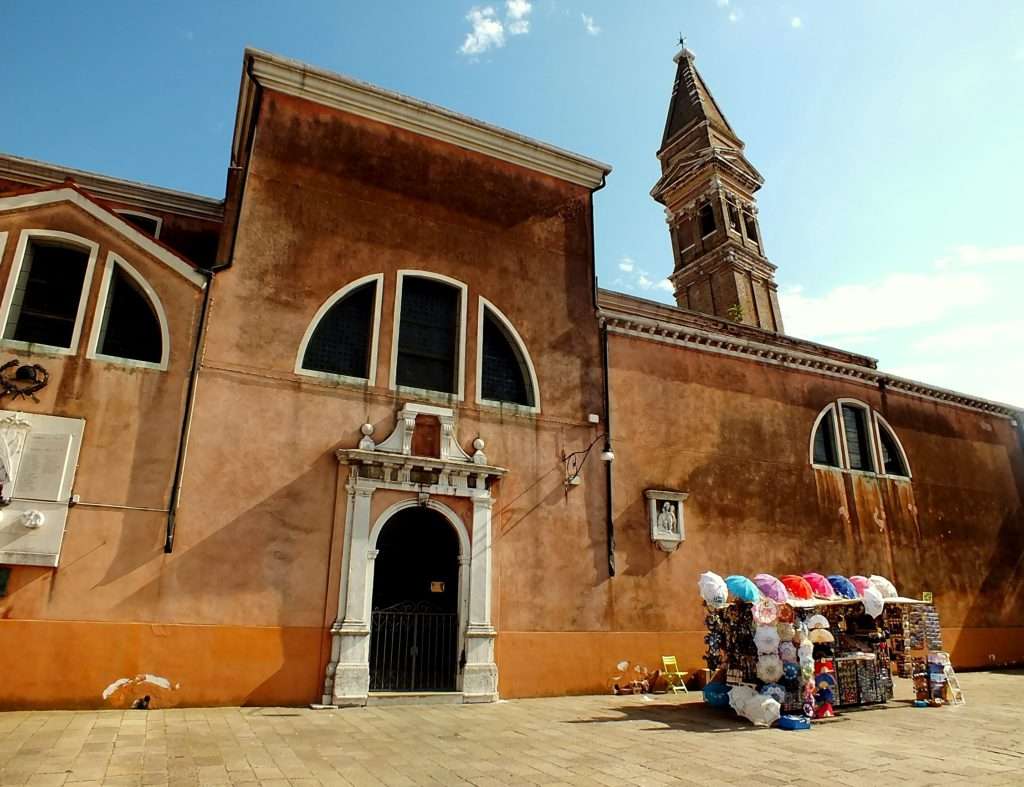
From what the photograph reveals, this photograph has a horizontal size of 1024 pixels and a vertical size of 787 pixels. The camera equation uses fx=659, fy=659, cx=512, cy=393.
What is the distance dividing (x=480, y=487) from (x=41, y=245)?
7.45 meters

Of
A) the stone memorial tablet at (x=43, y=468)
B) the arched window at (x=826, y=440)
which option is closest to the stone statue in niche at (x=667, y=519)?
the arched window at (x=826, y=440)

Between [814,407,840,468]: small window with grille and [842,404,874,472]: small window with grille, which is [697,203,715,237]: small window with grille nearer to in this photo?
[842,404,874,472]: small window with grille

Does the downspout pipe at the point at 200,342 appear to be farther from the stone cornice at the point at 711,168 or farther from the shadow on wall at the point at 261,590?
the stone cornice at the point at 711,168

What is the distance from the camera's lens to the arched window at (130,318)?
9531mm

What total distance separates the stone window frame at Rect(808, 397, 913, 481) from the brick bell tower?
40.3 ft

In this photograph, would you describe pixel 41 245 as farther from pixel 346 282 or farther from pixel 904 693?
pixel 904 693

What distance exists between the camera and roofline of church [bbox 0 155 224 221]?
41.3 feet

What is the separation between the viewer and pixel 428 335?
11695 mm

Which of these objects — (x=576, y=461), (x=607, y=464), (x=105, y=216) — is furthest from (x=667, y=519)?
(x=105, y=216)

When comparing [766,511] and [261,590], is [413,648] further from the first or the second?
[766,511]

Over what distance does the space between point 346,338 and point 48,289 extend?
4244mm

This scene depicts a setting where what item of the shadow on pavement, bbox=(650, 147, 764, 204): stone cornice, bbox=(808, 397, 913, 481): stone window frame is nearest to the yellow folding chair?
the shadow on pavement

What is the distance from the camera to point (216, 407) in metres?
9.62

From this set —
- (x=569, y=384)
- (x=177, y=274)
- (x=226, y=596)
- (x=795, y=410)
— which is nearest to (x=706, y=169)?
(x=795, y=410)
